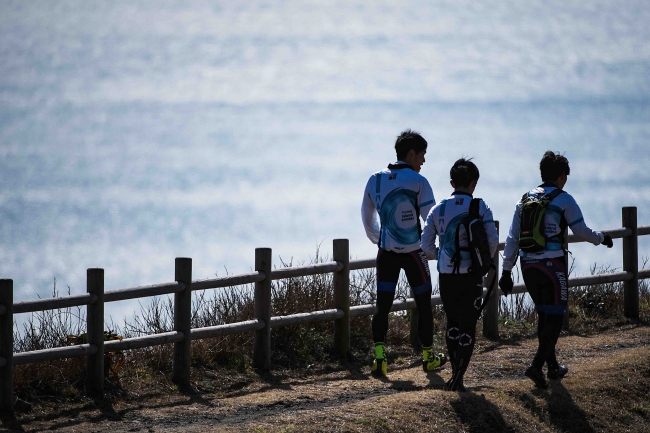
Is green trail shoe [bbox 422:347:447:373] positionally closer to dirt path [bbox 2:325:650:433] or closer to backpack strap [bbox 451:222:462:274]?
dirt path [bbox 2:325:650:433]

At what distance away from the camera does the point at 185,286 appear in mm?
9055

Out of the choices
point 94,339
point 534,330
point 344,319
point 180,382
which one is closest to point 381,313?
point 344,319

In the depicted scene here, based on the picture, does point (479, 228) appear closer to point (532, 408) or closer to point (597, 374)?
point (532, 408)

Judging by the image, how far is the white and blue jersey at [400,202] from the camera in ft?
28.4

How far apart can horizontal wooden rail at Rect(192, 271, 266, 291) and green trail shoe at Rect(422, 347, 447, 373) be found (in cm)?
186

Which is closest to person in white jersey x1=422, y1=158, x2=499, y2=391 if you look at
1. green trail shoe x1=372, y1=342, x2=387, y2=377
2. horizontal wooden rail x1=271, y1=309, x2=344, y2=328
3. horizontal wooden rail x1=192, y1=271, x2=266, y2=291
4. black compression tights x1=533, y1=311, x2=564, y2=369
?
black compression tights x1=533, y1=311, x2=564, y2=369

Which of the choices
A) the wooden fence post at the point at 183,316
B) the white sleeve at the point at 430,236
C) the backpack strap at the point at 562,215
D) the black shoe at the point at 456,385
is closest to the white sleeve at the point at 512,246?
the backpack strap at the point at 562,215

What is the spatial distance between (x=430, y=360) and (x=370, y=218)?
158 centimetres

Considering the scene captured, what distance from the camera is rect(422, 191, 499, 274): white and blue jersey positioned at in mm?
7652

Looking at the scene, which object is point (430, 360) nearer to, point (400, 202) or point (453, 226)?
point (400, 202)

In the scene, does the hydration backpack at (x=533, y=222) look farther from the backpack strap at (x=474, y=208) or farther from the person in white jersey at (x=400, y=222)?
the person in white jersey at (x=400, y=222)

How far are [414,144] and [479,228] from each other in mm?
1491

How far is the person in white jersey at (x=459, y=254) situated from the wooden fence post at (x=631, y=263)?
579 cm

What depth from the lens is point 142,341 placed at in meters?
8.70
